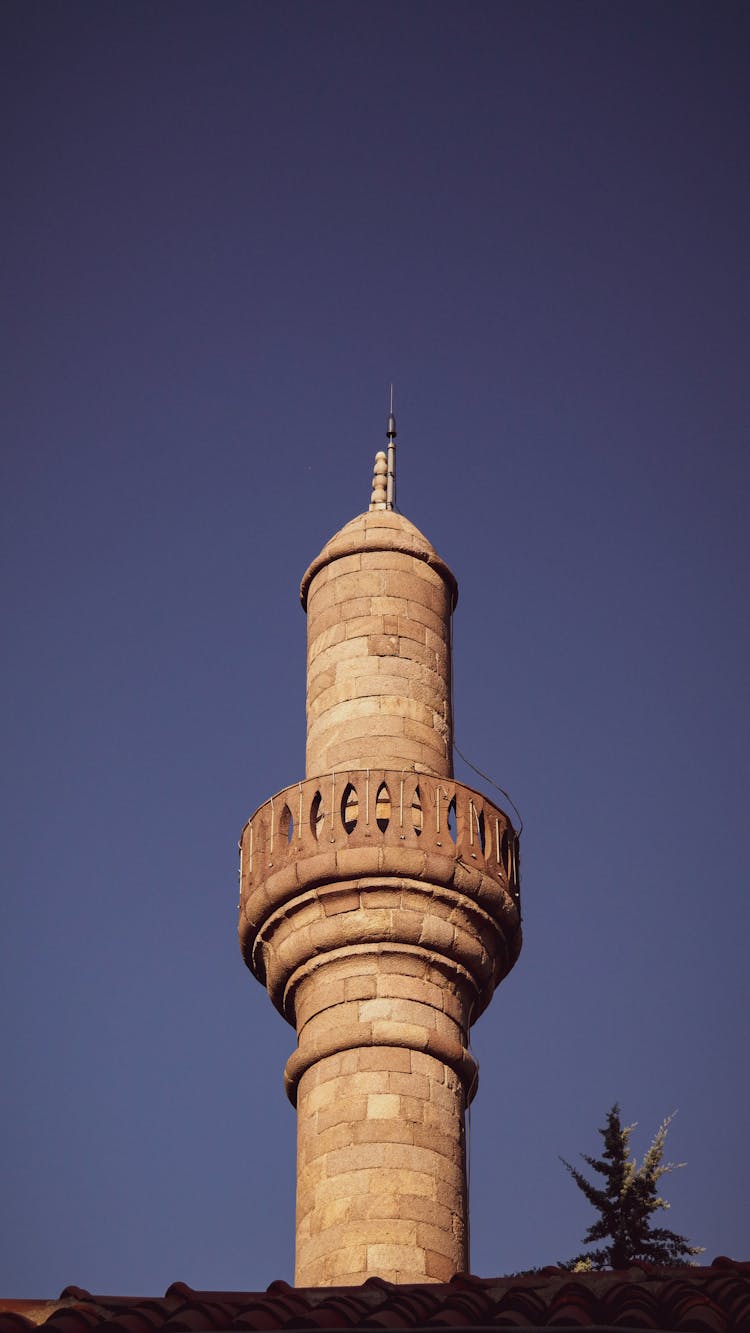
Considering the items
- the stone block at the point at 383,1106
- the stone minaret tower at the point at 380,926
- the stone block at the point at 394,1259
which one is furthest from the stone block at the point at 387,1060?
the stone block at the point at 394,1259

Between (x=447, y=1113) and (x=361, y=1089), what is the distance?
0.63 m

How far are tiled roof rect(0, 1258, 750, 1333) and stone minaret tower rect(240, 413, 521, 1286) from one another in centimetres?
402

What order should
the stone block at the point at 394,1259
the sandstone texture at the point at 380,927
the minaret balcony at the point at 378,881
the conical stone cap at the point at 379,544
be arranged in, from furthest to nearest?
the conical stone cap at the point at 379,544
the minaret balcony at the point at 378,881
the sandstone texture at the point at 380,927
the stone block at the point at 394,1259

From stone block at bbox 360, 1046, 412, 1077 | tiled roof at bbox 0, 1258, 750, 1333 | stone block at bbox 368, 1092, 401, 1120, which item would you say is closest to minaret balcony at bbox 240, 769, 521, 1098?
stone block at bbox 360, 1046, 412, 1077

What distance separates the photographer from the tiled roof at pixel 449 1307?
404 inches

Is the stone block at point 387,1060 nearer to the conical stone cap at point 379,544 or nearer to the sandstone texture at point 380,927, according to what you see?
the sandstone texture at point 380,927

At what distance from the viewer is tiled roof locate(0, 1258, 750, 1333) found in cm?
1026

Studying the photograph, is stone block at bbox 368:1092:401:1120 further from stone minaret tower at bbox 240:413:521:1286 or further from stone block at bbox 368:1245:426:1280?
stone block at bbox 368:1245:426:1280

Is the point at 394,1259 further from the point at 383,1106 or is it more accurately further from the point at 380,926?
the point at 380,926

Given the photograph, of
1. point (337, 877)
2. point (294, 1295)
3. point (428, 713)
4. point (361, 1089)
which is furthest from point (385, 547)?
point (294, 1295)

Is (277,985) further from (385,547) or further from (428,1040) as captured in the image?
(385,547)

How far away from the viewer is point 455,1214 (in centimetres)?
1559

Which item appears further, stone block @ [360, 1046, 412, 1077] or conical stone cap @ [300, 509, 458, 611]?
conical stone cap @ [300, 509, 458, 611]

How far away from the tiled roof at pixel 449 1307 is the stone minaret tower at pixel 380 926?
158 inches
